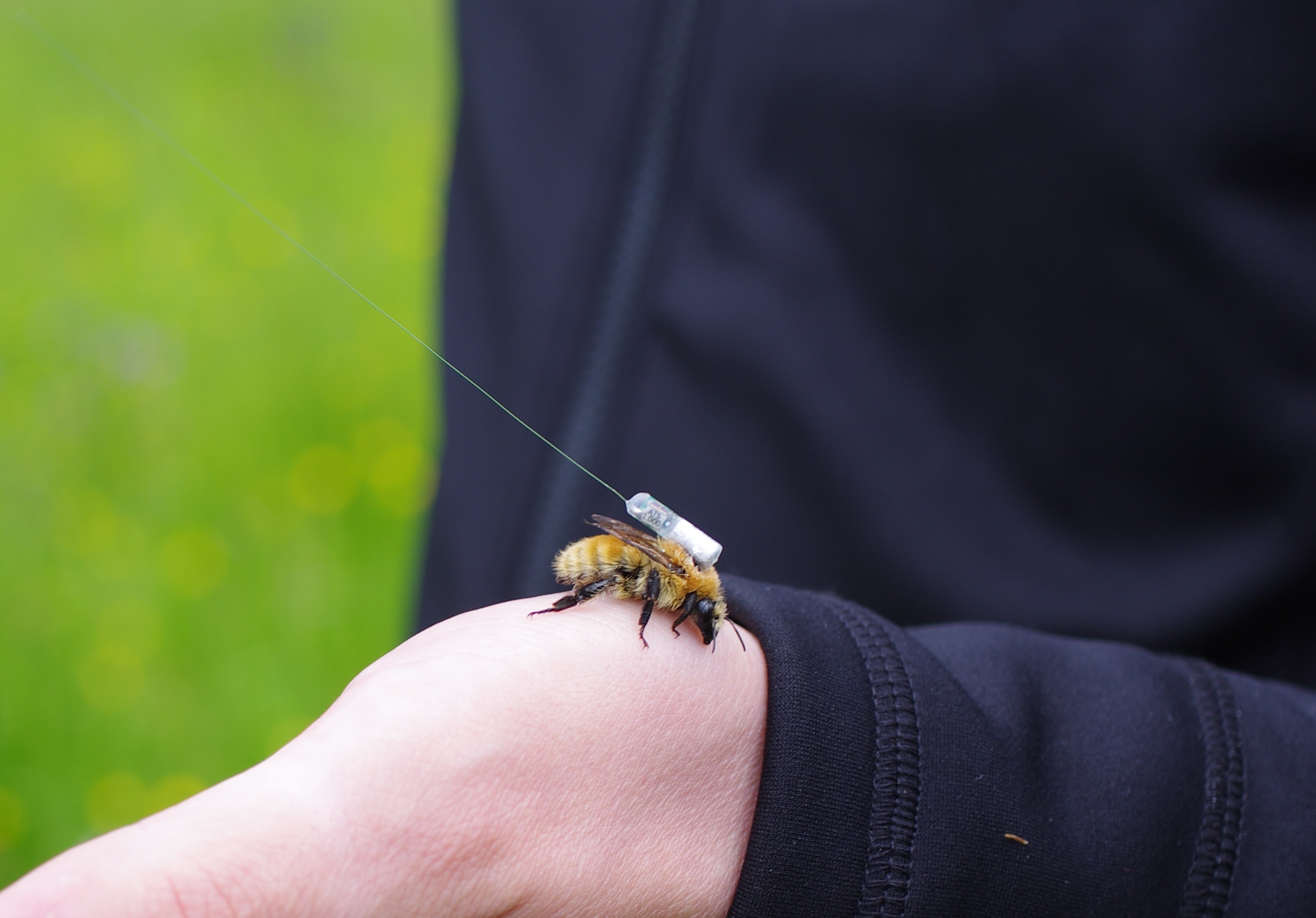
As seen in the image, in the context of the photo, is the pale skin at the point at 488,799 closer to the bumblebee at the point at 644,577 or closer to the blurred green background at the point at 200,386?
the bumblebee at the point at 644,577

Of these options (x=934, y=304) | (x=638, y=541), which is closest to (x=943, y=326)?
(x=934, y=304)

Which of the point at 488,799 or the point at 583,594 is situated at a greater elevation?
the point at 583,594

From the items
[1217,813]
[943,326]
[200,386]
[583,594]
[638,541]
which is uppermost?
[943,326]

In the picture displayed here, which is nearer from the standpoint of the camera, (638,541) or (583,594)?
(583,594)

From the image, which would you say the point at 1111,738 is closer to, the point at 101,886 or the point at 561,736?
the point at 561,736

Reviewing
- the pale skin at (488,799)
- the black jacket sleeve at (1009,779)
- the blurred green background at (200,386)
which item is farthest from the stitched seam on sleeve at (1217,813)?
the blurred green background at (200,386)

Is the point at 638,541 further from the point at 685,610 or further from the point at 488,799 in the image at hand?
the point at 488,799
